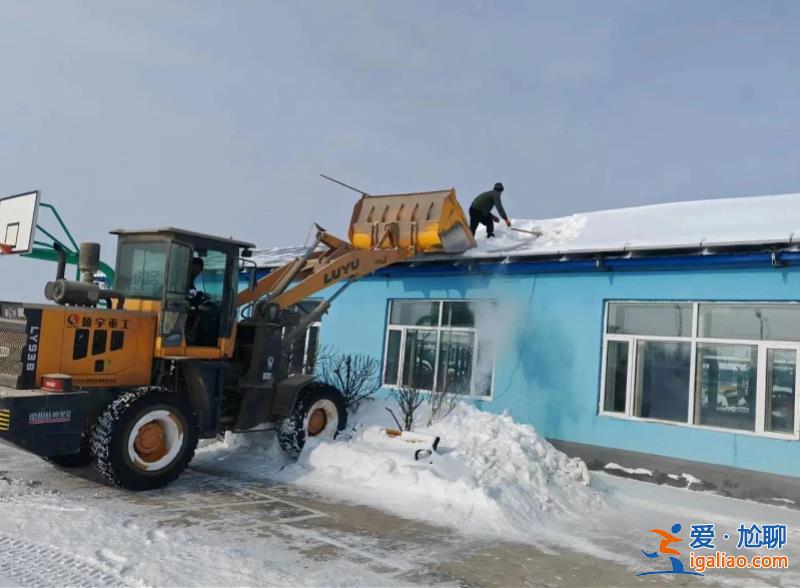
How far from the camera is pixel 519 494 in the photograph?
749 centimetres

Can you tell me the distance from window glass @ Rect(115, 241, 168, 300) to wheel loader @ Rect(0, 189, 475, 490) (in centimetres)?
2

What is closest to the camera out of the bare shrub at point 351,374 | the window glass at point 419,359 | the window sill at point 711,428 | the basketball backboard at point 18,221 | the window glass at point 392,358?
the window sill at point 711,428

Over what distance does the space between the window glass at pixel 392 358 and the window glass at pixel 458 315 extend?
1.06 m

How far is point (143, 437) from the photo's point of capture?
23.9ft

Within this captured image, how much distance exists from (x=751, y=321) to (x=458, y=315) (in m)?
4.70

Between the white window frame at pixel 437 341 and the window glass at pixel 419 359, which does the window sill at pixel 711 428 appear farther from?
the window glass at pixel 419 359

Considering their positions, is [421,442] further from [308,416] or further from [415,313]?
[415,313]

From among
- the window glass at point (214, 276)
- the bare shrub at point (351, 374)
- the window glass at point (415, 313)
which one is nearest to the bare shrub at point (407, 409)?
the bare shrub at point (351, 374)

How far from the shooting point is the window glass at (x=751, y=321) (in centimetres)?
868

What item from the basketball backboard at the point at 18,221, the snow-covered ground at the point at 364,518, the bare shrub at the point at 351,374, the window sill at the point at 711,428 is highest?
the basketball backboard at the point at 18,221

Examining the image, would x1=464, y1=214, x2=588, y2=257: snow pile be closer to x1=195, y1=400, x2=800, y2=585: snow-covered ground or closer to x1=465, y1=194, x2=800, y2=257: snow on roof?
x1=465, y1=194, x2=800, y2=257: snow on roof

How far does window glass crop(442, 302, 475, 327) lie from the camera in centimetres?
1191

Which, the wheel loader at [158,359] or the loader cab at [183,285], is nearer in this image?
the wheel loader at [158,359]

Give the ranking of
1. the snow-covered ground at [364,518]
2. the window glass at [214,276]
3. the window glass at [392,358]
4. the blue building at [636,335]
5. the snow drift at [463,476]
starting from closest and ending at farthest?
the snow-covered ground at [364,518], the snow drift at [463,476], the window glass at [214,276], the blue building at [636,335], the window glass at [392,358]
